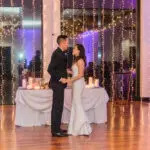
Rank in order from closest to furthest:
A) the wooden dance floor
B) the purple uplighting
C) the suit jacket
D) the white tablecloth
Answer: the wooden dance floor, the suit jacket, the white tablecloth, the purple uplighting

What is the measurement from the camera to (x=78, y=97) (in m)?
6.36

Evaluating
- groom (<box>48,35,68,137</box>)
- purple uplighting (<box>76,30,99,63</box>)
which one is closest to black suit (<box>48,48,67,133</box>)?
groom (<box>48,35,68,137</box>)

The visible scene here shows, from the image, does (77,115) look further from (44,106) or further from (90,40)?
(90,40)

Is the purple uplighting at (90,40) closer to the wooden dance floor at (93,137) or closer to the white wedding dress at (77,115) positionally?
the wooden dance floor at (93,137)

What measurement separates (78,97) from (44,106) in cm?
87

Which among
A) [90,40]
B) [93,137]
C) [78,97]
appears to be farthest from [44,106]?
[90,40]

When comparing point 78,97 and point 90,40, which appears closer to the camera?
point 78,97

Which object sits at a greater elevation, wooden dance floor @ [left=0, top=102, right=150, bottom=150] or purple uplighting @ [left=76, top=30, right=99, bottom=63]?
purple uplighting @ [left=76, top=30, right=99, bottom=63]

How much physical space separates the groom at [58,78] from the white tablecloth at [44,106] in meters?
0.82

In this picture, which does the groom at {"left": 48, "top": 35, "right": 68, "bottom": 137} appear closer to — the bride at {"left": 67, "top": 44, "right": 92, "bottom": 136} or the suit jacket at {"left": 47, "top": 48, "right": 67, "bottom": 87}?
the suit jacket at {"left": 47, "top": 48, "right": 67, "bottom": 87}

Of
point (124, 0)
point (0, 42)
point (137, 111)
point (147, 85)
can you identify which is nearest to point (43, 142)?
point (137, 111)

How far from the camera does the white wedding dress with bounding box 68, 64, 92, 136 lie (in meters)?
6.28

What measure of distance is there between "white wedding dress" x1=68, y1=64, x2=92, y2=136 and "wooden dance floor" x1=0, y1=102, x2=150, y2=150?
141 millimetres

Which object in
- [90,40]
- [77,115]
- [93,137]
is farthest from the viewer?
[90,40]
